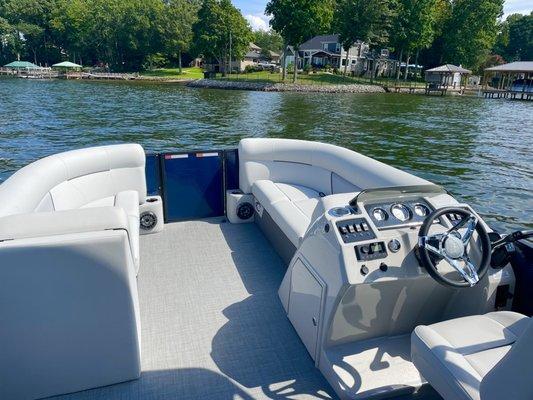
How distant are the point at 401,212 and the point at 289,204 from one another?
1.64 meters

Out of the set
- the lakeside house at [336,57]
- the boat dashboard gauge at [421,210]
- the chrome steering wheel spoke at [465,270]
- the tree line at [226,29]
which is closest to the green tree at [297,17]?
the tree line at [226,29]

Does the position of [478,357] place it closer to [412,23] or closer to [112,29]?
[412,23]

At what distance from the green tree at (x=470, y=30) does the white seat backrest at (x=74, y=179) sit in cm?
5328

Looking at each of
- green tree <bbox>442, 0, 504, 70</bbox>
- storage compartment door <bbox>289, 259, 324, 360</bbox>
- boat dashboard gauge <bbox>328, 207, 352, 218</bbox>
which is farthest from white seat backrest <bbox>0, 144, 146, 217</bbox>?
Answer: green tree <bbox>442, 0, 504, 70</bbox>

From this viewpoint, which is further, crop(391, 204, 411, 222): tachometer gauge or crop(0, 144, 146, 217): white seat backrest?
crop(0, 144, 146, 217): white seat backrest

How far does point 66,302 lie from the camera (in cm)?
192

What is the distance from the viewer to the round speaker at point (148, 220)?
4109mm

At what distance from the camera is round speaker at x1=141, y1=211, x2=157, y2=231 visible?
4109 millimetres

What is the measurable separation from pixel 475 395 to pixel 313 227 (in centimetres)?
111

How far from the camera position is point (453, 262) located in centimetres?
184

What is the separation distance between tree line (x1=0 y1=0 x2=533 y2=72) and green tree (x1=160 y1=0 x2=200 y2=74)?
13cm

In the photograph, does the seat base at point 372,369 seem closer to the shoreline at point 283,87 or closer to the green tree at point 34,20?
the shoreline at point 283,87

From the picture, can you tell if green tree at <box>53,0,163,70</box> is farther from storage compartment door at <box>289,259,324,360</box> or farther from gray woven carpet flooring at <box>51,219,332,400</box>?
storage compartment door at <box>289,259,324,360</box>

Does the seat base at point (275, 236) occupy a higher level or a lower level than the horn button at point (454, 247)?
lower
